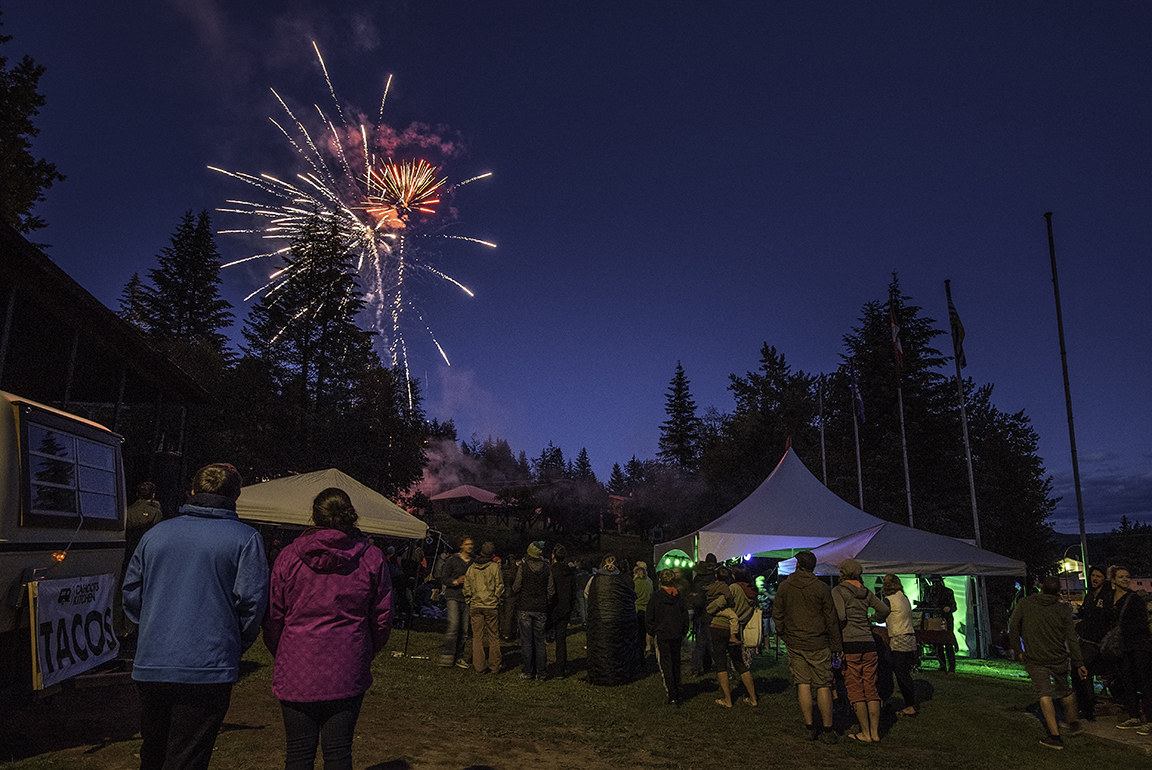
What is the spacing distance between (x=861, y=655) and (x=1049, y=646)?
2065 mm

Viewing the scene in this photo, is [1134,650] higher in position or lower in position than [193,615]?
lower

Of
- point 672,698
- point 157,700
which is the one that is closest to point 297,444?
point 672,698

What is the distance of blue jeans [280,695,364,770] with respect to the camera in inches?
129

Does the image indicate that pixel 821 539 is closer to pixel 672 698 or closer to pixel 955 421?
pixel 672 698

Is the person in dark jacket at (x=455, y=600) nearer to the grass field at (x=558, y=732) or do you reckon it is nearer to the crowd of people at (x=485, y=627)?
the crowd of people at (x=485, y=627)

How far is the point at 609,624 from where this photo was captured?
415 inches

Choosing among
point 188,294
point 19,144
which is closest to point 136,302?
point 188,294

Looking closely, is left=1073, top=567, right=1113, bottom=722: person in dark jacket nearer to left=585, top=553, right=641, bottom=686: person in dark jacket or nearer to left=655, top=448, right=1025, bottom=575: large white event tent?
left=655, top=448, right=1025, bottom=575: large white event tent

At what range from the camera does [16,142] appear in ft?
54.0

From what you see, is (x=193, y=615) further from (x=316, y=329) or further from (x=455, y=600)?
(x=316, y=329)

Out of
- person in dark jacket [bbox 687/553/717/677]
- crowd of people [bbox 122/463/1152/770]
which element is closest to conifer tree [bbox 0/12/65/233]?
crowd of people [bbox 122/463/1152/770]

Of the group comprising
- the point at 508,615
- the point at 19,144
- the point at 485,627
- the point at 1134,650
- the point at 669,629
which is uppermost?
the point at 19,144

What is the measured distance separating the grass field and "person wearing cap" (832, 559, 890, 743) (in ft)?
0.99

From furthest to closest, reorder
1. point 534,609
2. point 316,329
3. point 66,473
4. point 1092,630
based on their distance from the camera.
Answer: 1. point 316,329
2. point 534,609
3. point 1092,630
4. point 66,473
